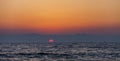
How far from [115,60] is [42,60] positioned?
13038 mm

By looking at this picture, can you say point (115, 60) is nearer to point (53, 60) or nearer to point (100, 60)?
point (100, 60)

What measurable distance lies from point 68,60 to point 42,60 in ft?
15.4

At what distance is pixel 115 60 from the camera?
52.8 meters

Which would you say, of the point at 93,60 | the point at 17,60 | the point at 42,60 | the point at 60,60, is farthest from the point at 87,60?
the point at 17,60

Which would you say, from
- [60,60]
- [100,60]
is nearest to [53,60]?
[60,60]

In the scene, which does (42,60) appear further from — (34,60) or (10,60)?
(10,60)

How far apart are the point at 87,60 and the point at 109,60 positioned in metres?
3.88

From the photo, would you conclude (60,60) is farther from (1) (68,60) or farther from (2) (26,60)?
(2) (26,60)

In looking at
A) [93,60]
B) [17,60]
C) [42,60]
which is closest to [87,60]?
[93,60]

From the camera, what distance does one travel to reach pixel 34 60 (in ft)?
176

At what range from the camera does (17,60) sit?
53.6 m

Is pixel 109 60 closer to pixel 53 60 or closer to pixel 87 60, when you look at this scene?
pixel 87 60

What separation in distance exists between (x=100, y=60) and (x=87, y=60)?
2323 millimetres

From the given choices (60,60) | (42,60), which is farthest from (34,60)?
(60,60)
